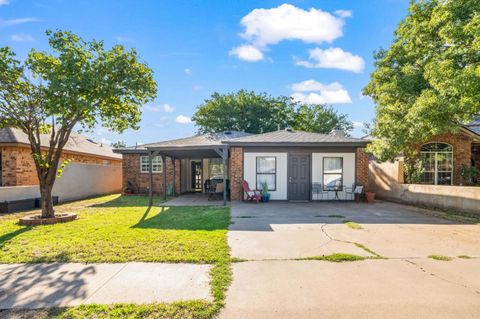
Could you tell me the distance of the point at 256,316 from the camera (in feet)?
8.96

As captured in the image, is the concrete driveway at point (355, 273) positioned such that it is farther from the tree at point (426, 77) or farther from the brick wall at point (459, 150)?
the brick wall at point (459, 150)

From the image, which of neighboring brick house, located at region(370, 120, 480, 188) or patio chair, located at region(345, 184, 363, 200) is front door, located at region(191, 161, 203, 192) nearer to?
patio chair, located at region(345, 184, 363, 200)

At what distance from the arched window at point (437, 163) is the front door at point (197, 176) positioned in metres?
12.9

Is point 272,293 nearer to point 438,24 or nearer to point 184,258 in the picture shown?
point 184,258

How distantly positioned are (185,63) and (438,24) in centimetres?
1070

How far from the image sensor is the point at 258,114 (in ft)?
105

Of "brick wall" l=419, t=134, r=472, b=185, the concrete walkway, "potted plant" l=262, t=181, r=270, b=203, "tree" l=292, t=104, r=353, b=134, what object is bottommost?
the concrete walkway

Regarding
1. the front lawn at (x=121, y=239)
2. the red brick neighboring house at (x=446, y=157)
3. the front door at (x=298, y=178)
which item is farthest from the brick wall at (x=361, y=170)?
the front lawn at (x=121, y=239)

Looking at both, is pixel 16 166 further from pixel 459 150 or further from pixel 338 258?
pixel 459 150

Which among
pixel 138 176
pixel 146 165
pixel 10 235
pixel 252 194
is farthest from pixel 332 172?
pixel 10 235

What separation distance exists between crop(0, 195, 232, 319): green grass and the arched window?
11.5 m

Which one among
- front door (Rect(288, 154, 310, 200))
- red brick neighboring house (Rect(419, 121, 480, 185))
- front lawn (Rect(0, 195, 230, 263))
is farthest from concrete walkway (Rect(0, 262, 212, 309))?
red brick neighboring house (Rect(419, 121, 480, 185))

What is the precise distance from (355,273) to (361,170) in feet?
30.7

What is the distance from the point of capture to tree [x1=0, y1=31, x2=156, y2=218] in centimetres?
698
